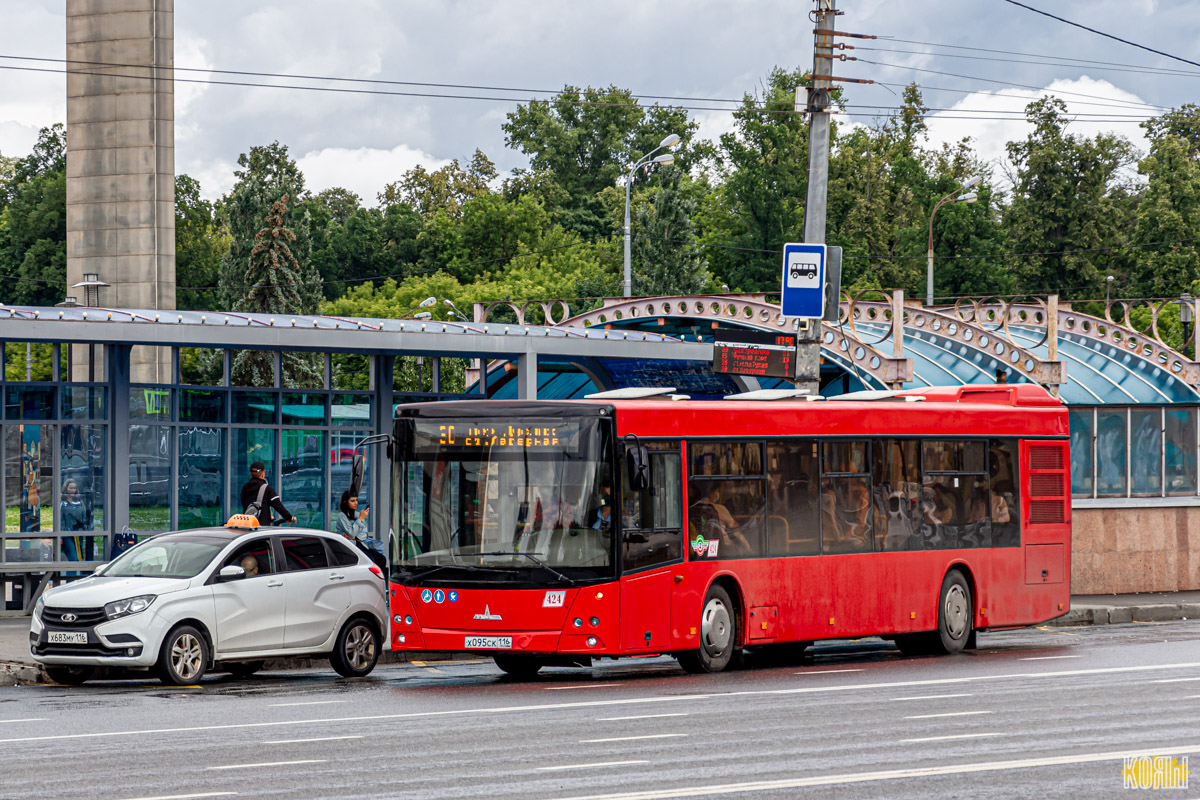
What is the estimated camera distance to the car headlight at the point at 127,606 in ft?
50.4

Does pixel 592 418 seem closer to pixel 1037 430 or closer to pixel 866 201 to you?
pixel 1037 430

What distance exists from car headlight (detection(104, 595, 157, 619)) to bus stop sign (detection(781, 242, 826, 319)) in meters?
8.64

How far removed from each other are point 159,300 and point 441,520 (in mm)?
31119

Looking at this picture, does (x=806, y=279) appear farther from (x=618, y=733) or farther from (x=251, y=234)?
(x=251, y=234)

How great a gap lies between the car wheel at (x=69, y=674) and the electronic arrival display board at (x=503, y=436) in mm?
3730

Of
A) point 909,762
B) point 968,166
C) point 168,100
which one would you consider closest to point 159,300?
point 168,100

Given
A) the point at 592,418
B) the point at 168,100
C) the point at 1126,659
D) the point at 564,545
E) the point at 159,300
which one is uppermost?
the point at 168,100

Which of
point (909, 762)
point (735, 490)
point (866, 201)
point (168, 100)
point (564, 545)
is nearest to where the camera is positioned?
point (909, 762)

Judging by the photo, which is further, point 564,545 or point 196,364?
point 196,364

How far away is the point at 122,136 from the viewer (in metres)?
43.9

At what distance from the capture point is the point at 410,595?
16.1 meters

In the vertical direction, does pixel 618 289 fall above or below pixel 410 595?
above

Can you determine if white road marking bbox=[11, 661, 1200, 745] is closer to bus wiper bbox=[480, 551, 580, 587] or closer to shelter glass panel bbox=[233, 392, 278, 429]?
bus wiper bbox=[480, 551, 580, 587]

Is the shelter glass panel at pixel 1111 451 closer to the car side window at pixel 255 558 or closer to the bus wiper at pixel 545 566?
the bus wiper at pixel 545 566
